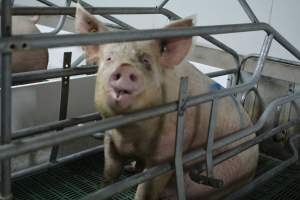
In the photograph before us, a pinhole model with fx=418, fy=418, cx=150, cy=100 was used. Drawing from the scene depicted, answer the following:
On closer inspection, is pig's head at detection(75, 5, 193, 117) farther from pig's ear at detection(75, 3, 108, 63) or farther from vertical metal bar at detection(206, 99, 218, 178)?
vertical metal bar at detection(206, 99, 218, 178)

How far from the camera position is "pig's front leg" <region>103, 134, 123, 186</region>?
5.35 feet

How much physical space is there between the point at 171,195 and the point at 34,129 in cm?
66

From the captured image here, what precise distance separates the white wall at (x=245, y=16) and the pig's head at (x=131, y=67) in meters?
1.45

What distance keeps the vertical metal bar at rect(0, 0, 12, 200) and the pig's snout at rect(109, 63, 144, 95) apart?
1.06ft

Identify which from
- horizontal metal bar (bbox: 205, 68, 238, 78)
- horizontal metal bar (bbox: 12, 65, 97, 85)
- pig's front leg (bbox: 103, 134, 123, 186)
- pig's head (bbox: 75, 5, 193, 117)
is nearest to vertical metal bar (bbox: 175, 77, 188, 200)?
pig's head (bbox: 75, 5, 193, 117)

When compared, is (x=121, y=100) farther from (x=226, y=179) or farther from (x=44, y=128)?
(x=226, y=179)

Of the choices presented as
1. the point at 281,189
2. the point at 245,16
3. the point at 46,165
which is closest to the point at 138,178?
the point at 46,165

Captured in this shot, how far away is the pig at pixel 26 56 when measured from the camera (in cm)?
263

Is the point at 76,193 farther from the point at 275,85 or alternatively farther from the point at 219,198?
the point at 275,85

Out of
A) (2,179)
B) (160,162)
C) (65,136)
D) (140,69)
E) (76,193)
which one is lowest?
(76,193)

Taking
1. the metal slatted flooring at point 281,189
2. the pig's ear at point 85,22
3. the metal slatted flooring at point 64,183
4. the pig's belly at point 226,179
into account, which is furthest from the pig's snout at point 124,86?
the metal slatted flooring at point 281,189

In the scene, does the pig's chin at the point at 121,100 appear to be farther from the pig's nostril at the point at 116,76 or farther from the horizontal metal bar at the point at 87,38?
the horizontal metal bar at the point at 87,38

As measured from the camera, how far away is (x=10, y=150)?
906 mm

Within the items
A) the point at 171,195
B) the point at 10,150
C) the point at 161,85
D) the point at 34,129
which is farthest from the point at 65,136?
the point at 171,195
